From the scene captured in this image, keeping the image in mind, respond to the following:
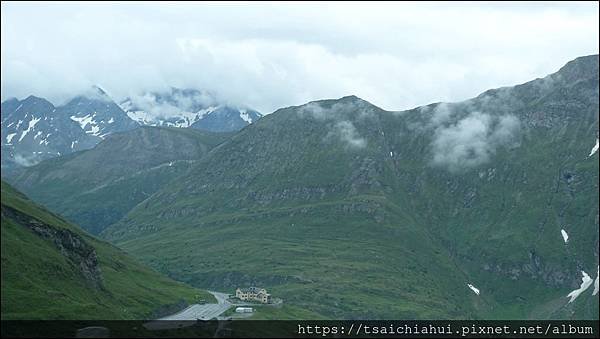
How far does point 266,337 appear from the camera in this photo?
7835 inches

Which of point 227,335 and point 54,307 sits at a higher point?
point 54,307

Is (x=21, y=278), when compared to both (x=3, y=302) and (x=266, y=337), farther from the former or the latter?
(x=266, y=337)

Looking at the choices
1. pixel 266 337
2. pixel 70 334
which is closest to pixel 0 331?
pixel 70 334

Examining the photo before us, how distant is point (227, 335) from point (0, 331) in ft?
182

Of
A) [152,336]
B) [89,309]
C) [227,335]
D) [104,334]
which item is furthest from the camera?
[89,309]

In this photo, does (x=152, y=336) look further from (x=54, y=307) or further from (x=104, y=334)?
(x=54, y=307)

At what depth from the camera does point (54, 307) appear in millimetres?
187250

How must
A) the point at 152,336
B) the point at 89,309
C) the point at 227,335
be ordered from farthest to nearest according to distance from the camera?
the point at 89,309, the point at 227,335, the point at 152,336

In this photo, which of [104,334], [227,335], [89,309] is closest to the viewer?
[104,334]

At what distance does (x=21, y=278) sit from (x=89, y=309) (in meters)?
21.1

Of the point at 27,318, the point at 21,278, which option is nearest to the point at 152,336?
the point at 27,318

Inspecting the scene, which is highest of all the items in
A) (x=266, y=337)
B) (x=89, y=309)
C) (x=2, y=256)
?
(x=2, y=256)

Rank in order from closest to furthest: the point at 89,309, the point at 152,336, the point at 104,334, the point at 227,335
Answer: the point at 104,334 < the point at 152,336 < the point at 227,335 < the point at 89,309

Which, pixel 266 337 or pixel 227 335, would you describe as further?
pixel 266 337
